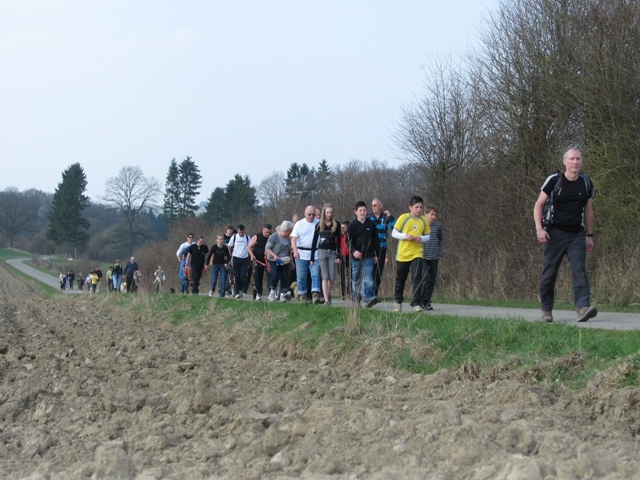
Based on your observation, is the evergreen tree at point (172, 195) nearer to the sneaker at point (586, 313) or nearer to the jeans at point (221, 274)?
the jeans at point (221, 274)

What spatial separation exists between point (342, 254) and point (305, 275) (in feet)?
3.44

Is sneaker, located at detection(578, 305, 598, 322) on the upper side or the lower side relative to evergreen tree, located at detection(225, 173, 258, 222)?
lower

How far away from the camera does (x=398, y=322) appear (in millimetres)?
9641

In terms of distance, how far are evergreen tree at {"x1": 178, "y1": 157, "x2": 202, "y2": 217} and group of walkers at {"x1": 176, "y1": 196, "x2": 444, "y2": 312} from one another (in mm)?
89514

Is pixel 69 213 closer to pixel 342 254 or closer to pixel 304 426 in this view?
pixel 342 254

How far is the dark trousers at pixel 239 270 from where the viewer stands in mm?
19778

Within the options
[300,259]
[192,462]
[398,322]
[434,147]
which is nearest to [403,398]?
[192,462]

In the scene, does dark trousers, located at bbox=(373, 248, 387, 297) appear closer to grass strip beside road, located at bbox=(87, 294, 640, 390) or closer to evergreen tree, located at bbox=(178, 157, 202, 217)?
grass strip beside road, located at bbox=(87, 294, 640, 390)

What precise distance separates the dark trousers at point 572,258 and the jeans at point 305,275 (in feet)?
19.6

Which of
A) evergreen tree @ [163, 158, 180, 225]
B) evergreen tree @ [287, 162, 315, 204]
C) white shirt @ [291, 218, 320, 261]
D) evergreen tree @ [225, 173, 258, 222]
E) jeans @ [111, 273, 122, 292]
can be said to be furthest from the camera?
evergreen tree @ [163, 158, 180, 225]

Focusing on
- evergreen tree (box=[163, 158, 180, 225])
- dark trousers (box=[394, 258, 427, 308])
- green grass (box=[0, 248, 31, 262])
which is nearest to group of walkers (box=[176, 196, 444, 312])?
dark trousers (box=[394, 258, 427, 308])

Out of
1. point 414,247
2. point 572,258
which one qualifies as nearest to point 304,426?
point 572,258

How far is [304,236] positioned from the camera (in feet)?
49.8

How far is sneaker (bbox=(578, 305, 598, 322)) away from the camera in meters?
9.21
